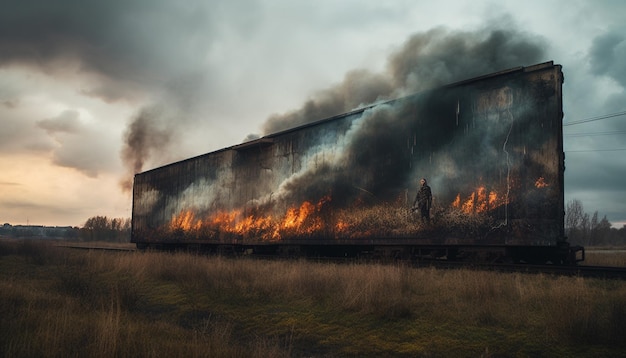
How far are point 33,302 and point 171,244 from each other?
16.8 m

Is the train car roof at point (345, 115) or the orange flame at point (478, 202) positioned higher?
the train car roof at point (345, 115)

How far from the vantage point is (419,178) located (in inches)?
466

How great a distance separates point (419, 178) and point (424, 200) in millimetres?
644

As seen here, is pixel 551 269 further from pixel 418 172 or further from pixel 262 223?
pixel 262 223

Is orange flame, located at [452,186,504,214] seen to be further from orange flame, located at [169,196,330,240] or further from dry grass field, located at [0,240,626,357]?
orange flame, located at [169,196,330,240]

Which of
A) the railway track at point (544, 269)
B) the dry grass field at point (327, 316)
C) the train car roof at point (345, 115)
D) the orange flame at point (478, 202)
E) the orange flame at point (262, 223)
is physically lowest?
the dry grass field at point (327, 316)

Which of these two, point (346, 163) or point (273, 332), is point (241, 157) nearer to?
point (346, 163)

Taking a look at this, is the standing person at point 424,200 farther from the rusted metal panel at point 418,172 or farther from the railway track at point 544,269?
the railway track at point 544,269

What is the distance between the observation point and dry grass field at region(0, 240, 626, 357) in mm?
4887

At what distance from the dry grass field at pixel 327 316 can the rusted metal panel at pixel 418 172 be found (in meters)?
1.82

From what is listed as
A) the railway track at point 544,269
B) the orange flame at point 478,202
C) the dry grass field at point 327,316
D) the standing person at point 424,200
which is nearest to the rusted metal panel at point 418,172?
the orange flame at point 478,202

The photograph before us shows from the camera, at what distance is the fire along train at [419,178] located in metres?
9.73

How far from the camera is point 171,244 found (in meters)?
23.8

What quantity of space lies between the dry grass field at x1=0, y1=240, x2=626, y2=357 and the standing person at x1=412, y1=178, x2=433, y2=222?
212 centimetres
